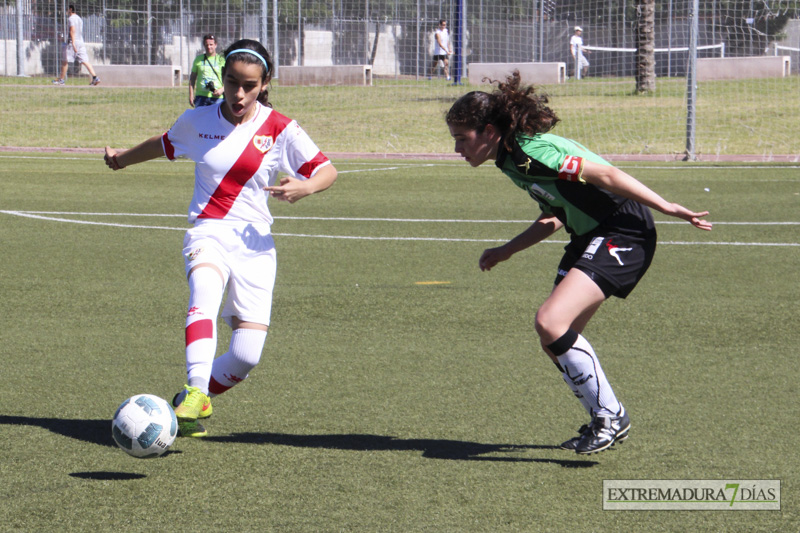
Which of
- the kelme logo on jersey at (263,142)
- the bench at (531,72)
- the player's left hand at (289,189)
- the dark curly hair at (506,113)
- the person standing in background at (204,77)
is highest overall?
the bench at (531,72)

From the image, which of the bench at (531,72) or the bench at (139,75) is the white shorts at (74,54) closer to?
the bench at (139,75)

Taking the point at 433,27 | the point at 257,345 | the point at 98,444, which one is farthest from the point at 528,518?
the point at 433,27

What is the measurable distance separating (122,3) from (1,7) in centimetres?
544

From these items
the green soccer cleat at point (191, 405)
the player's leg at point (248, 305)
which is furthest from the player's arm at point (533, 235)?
the green soccer cleat at point (191, 405)

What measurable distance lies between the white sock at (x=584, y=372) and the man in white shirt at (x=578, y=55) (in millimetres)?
26843

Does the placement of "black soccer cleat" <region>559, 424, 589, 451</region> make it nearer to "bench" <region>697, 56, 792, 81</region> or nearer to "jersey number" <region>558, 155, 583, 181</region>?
"jersey number" <region>558, 155, 583, 181</region>

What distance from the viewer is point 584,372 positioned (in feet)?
14.9

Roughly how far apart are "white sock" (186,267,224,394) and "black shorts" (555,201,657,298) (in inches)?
61.2

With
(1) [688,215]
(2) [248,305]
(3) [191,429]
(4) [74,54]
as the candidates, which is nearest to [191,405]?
(3) [191,429]

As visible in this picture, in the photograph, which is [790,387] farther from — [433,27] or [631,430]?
[433,27]

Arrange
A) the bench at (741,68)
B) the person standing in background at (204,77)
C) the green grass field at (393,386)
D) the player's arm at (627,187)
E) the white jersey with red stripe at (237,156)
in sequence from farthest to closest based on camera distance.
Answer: the bench at (741,68)
the person standing in background at (204,77)
the white jersey with red stripe at (237,156)
the player's arm at (627,187)
the green grass field at (393,386)

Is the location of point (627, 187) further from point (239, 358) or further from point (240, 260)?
point (239, 358)

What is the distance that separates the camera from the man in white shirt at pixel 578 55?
1239 inches

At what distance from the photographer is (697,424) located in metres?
4.98
